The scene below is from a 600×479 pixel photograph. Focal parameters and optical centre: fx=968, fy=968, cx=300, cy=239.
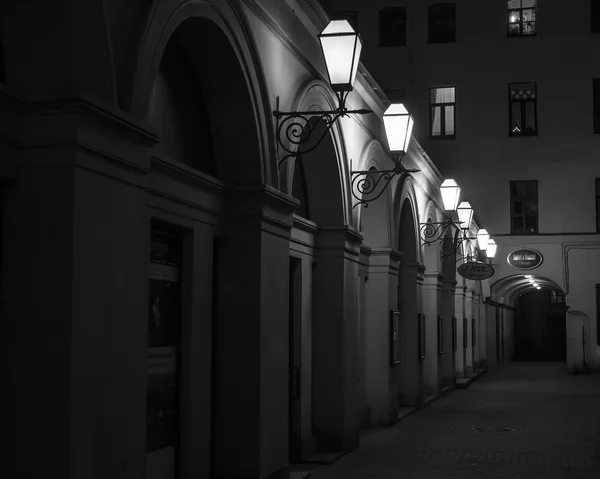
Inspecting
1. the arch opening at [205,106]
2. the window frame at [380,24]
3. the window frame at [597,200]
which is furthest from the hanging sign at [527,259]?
the arch opening at [205,106]

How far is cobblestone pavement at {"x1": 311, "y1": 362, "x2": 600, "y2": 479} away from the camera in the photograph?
10.8 metres

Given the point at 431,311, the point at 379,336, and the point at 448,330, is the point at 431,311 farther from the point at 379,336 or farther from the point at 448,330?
the point at 379,336

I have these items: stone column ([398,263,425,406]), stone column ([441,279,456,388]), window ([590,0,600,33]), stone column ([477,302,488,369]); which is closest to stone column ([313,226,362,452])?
stone column ([398,263,425,406])

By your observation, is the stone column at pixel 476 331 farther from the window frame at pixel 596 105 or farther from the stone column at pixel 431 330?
the stone column at pixel 431 330

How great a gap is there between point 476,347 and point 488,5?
11585mm

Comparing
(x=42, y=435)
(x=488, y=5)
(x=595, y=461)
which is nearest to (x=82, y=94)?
(x=42, y=435)

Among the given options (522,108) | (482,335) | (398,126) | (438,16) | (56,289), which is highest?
(438,16)

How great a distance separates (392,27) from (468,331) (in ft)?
35.2

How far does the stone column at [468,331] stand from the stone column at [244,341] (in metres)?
20.6

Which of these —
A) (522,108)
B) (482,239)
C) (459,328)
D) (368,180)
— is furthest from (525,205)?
(368,180)

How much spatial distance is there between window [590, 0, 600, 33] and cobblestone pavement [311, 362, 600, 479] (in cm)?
1436

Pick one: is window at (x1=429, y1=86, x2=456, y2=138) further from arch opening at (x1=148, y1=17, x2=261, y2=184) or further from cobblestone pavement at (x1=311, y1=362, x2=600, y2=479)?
arch opening at (x1=148, y1=17, x2=261, y2=184)

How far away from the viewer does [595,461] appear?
456 inches

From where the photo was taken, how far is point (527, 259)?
3238 centimetres
